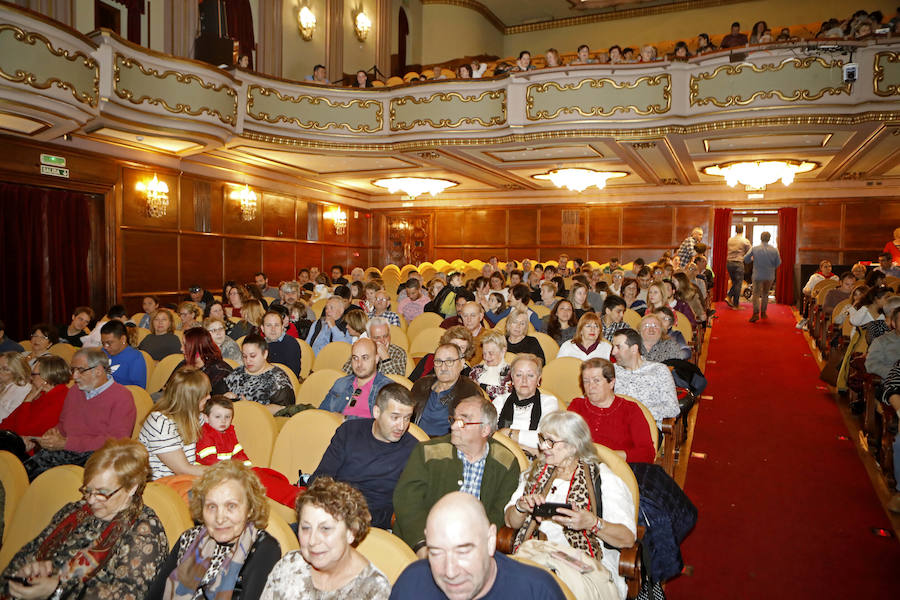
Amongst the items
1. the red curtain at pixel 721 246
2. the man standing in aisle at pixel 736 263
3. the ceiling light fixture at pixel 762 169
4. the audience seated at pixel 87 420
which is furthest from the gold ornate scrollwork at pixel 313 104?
the red curtain at pixel 721 246

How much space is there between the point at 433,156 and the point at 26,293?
20.2 feet

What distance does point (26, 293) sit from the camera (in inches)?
307

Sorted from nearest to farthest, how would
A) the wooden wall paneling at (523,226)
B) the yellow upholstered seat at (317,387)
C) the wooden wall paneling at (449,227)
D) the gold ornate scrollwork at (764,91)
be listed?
the yellow upholstered seat at (317,387) < the gold ornate scrollwork at (764,91) < the wooden wall paneling at (523,226) < the wooden wall paneling at (449,227)

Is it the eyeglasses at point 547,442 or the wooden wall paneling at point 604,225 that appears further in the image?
the wooden wall paneling at point 604,225

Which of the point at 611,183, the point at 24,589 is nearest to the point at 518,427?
the point at 24,589

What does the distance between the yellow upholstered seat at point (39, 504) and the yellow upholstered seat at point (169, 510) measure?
0.34 m

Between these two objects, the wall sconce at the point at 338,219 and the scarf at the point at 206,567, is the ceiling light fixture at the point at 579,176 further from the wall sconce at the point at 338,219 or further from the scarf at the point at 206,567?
the scarf at the point at 206,567

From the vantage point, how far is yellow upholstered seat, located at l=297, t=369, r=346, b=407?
3670mm

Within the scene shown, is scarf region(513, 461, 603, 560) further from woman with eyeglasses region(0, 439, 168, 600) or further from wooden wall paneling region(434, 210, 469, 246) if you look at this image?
wooden wall paneling region(434, 210, 469, 246)

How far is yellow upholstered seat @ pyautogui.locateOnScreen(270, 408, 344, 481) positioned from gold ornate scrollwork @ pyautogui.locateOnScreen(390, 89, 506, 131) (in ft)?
21.0

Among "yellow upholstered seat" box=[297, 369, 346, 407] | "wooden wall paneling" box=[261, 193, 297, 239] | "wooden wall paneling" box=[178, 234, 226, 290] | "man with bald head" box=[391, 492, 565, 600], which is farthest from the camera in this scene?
"wooden wall paneling" box=[261, 193, 297, 239]

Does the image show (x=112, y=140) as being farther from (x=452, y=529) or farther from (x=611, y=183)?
(x=611, y=183)

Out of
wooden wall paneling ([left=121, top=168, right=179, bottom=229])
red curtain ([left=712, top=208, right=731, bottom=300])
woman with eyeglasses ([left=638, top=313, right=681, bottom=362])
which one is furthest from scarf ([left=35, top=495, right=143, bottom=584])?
red curtain ([left=712, top=208, right=731, bottom=300])

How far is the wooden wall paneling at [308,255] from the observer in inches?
505
